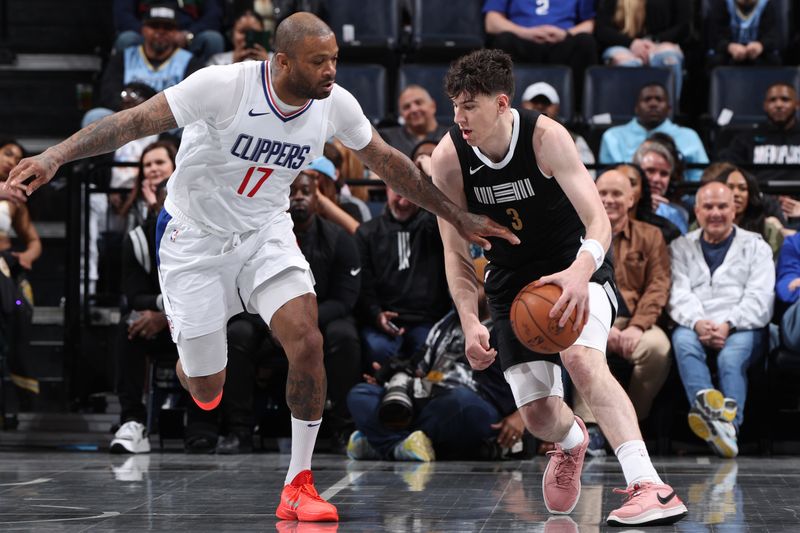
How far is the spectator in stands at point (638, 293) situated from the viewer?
6.62m

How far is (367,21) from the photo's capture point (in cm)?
978

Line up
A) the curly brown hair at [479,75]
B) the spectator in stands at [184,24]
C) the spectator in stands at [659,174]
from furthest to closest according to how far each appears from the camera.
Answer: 1. the spectator in stands at [184,24]
2. the spectator in stands at [659,174]
3. the curly brown hair at [479,75]

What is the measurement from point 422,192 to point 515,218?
365 mm

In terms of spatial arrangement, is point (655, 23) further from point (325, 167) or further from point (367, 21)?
point (325, 167)

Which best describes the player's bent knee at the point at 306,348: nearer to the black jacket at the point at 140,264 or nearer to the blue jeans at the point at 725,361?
the black jacket at the point at 140,264

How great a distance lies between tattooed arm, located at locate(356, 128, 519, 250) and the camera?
4.31 m

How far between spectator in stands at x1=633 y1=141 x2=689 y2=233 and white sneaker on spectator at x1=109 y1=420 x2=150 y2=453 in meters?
3.44

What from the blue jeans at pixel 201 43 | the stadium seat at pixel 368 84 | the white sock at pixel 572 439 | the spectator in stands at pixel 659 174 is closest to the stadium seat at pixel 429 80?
the stadium seat at pixel 368 84

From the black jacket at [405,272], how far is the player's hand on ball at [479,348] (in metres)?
2.67

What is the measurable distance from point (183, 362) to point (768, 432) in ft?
11.8

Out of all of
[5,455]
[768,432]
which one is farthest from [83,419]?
[768,432]

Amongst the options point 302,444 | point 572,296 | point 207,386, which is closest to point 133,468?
point 207,386

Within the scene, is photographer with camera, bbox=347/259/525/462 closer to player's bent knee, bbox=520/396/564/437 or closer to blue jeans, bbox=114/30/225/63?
player's bent knee, bbox=520/396/564/437

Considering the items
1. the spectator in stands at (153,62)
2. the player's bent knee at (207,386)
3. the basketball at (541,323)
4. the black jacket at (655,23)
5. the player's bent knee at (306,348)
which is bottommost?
the player's bent knee at (207,386)
